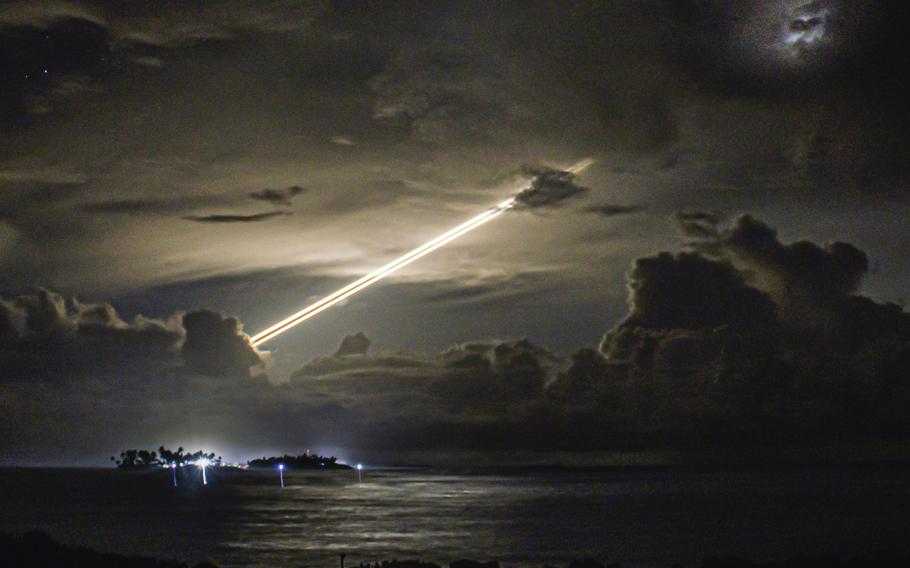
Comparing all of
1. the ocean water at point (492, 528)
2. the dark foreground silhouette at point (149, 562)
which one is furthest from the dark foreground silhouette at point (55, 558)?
the ocean water at point (492, 528)

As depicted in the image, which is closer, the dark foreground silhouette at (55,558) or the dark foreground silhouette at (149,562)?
the dark foreground silhouette at (55,558)

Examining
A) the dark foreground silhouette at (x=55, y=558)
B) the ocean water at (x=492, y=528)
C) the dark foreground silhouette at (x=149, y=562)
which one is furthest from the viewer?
the ocean water at (x=492, y=528)

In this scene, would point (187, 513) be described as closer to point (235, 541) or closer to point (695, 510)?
point (235, 541)

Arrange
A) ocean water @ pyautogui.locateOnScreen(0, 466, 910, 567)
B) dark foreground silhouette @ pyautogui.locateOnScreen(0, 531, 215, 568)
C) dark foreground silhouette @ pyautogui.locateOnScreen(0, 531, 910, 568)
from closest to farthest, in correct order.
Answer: dark foreground silhouette @ pyautogui.locateOnScreen(0, 531, 215, 568)
dark foreground silhouette @ pyautogui.locateOnScreen(0, 531, 910, 568)
ocean water @ pyautogui.locateOnScreen(0, 466, 910, 567)

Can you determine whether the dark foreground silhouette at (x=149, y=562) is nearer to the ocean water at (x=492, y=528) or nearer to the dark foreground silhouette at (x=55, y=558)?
the dark foreground silhouette at (x=55, y=558)

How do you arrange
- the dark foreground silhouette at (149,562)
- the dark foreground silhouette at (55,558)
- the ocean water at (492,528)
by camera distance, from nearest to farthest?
the dark foreground silhouette at (55,558), the dark foreground silhouette at (149,562), the ocean water at (492,528)

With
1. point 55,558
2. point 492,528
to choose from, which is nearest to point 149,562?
point 55,558

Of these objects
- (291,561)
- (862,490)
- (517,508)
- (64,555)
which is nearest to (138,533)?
(291,561)

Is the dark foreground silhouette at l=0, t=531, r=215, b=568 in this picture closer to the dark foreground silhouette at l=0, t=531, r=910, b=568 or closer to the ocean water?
the dark foreground silhouette at l=0, t=531, r=910, b=568

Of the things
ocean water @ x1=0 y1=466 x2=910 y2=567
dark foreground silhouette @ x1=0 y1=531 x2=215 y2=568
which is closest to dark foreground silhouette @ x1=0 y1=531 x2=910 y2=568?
dark foreground silhouette @ x1=0 y1=531 x2=215 y2=568

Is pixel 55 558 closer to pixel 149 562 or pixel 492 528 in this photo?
pixel 149 562

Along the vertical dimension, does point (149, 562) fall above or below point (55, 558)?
below

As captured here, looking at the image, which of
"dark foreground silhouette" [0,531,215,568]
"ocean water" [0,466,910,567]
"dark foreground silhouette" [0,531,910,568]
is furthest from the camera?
"ocean water" [0,466,910,567]

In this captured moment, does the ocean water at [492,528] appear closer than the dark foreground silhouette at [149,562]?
No
